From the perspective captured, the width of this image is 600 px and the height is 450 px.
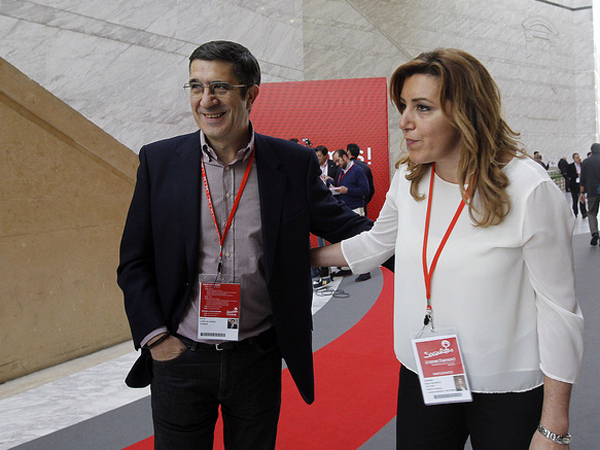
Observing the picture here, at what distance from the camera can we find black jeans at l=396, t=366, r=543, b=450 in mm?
1387

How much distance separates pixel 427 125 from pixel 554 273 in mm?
493

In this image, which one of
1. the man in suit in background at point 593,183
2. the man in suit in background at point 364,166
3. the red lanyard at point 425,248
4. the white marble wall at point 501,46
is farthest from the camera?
the white marble wall at point 501,46

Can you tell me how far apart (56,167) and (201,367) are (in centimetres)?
275

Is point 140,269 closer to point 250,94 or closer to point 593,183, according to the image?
point 250,94

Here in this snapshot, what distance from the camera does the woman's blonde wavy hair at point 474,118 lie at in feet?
4.46

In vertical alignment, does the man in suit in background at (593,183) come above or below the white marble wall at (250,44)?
below

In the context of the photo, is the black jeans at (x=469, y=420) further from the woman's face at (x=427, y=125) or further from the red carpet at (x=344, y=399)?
the red carpet at (x=344, y=399)

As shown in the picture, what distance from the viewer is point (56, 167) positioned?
3855mm

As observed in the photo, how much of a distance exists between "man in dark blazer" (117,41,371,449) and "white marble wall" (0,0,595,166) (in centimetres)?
150

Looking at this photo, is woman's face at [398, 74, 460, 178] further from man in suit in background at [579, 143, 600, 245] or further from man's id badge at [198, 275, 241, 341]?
man in suit in background at [579, 143, 600, 245]

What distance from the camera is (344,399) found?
10.9ft

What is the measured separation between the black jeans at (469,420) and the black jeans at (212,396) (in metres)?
0.48

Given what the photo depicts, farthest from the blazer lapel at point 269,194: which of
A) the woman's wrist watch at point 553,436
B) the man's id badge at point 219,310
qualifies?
the woman's wrist watch at point 553,436

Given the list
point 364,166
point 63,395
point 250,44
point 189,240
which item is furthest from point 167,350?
point 250,44
